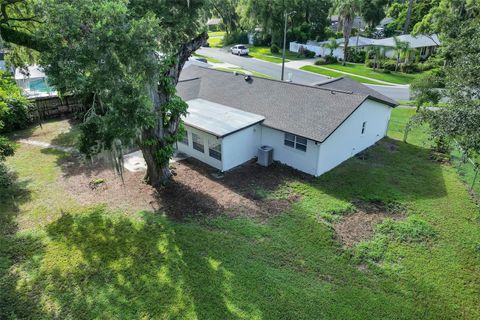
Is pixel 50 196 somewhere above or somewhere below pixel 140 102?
below

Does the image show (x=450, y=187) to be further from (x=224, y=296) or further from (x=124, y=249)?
(x=124, y=249)

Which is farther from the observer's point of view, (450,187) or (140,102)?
(450,187)

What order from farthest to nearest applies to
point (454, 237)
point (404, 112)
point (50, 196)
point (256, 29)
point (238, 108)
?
point (256, 29)
point (404, 112)
point (238, 108)
point (50, 196)
point (454, 237)

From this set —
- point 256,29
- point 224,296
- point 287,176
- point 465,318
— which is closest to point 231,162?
point 287,176

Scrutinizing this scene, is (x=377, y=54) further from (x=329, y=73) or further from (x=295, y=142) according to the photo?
(x=295, y=142)

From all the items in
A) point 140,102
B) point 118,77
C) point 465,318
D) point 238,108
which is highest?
point 118,77

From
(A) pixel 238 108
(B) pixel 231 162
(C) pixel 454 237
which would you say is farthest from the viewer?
(A) pixel 238 108
